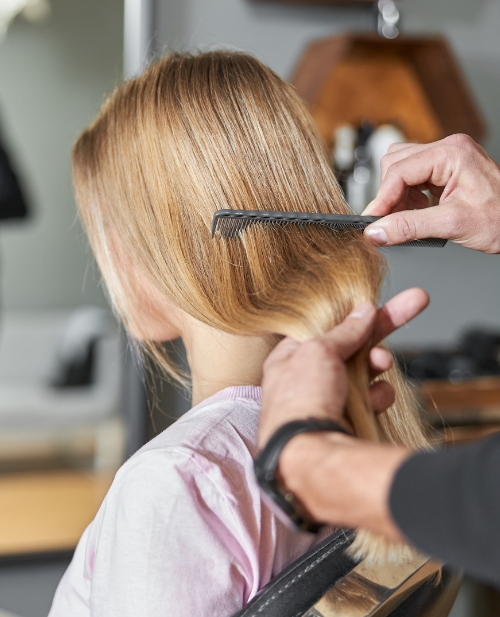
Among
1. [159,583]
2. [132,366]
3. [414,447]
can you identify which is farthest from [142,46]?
[159,583]

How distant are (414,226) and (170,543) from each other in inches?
15.5

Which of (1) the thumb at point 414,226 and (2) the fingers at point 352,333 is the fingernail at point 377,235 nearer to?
(1) the thumb at point 414,226

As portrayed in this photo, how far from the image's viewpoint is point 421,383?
1815 mm

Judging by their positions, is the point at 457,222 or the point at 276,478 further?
the point at 457,222

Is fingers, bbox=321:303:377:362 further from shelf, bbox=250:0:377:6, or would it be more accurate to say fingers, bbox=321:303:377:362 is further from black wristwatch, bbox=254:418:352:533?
shelf, bbox=250:0:377:6

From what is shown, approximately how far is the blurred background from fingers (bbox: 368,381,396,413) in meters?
1.18

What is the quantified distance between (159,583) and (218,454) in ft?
0.42

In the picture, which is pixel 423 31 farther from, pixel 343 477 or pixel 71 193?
pixel 343 477

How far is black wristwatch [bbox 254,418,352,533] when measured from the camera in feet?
1.48

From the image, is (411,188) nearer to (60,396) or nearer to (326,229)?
(326,229)

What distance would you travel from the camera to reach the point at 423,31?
2.20 metres

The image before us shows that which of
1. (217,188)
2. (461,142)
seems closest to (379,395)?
(217,188)

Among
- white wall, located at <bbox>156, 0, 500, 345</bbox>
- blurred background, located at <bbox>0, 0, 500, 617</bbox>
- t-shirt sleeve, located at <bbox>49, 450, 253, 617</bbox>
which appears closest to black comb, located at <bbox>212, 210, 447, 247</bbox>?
t-shirt sleeve, located at <bbox>49, 450, 253, 617</bbox>

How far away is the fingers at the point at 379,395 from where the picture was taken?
1.98 ft
